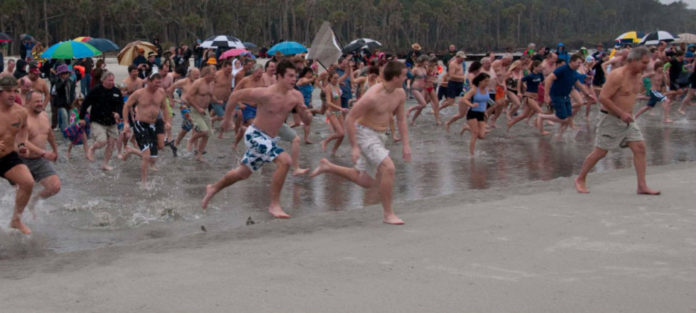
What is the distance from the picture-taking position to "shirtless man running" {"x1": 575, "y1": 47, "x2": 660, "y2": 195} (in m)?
8.66

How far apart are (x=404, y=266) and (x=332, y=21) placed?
8671cm

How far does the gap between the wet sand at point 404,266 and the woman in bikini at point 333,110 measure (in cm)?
498

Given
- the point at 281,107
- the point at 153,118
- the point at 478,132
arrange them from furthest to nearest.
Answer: the point at 478,132 < the point at 153,118 < the point at 281,107

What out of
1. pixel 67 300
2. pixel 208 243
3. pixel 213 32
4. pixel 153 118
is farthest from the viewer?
A: pixel 213 32

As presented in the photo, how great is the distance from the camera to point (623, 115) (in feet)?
28.3

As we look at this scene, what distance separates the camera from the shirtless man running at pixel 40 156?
780cm

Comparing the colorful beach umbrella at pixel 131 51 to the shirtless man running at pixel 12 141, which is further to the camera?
the colorful beach umbrella at pixel 131 51

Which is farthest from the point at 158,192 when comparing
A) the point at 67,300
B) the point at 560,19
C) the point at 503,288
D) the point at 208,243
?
the point at 560,19

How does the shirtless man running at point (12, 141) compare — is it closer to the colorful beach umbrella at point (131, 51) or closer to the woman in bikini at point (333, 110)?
the woman in bikini at point (333, 110)

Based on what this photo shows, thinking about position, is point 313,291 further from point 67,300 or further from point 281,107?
point 281,107

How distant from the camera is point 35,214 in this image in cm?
883

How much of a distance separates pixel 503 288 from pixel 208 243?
262cm

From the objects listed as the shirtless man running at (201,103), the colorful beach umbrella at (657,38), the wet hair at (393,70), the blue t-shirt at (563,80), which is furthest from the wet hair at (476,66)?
the colorful beach umbrella at (657,38)

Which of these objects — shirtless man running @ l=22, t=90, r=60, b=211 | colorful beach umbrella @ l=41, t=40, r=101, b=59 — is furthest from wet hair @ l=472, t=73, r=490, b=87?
colorful beach umbrella @ l=41, t=40, r=101, b=59
